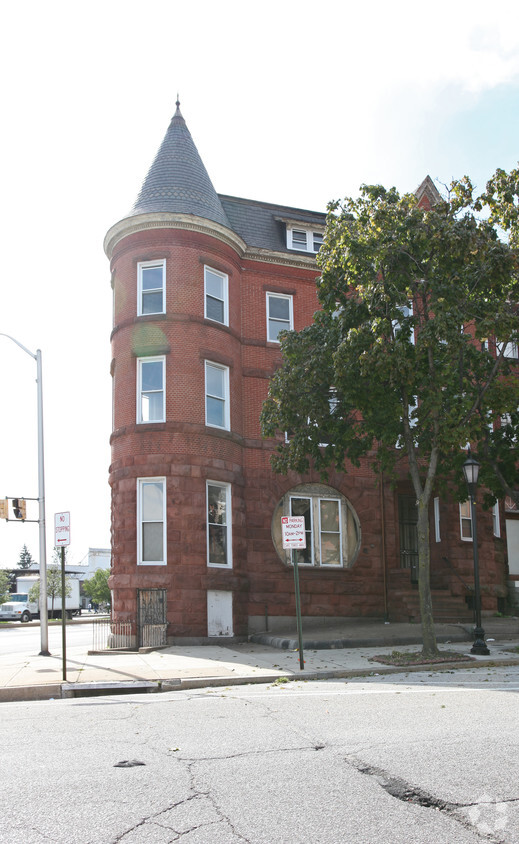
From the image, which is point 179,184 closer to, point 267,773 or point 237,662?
point 237,662

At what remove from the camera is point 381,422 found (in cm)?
1805

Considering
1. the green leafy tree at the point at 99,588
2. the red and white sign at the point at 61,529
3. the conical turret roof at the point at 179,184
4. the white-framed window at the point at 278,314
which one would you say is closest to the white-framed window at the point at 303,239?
the white-framed window at the point at 278,314

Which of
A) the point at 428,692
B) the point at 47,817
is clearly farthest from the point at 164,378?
the point at 47,817

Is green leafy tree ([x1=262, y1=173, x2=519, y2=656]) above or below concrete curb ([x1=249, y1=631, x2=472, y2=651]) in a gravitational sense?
above

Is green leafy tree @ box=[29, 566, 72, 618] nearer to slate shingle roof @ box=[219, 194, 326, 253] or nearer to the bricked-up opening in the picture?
the bricked-up opening

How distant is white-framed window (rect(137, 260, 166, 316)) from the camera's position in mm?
22672

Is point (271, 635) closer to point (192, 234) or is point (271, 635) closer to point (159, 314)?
point (159, 314)

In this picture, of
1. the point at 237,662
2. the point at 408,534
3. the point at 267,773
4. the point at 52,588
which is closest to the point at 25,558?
the point at 52,588

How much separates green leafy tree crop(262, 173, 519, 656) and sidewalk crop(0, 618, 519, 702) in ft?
7.51

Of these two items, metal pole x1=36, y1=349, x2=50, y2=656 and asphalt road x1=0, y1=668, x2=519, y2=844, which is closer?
asphalt road x1=0, y1=668, x2=519, y2=844

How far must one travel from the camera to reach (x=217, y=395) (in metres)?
22.9

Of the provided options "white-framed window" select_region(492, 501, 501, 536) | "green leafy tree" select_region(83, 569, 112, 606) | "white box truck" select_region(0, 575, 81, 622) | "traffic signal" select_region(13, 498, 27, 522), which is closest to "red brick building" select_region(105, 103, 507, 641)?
"white-framed window" select_region(492, 501, 501, 536)

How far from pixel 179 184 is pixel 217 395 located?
6.68 meters

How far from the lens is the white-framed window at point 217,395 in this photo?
891 inches
